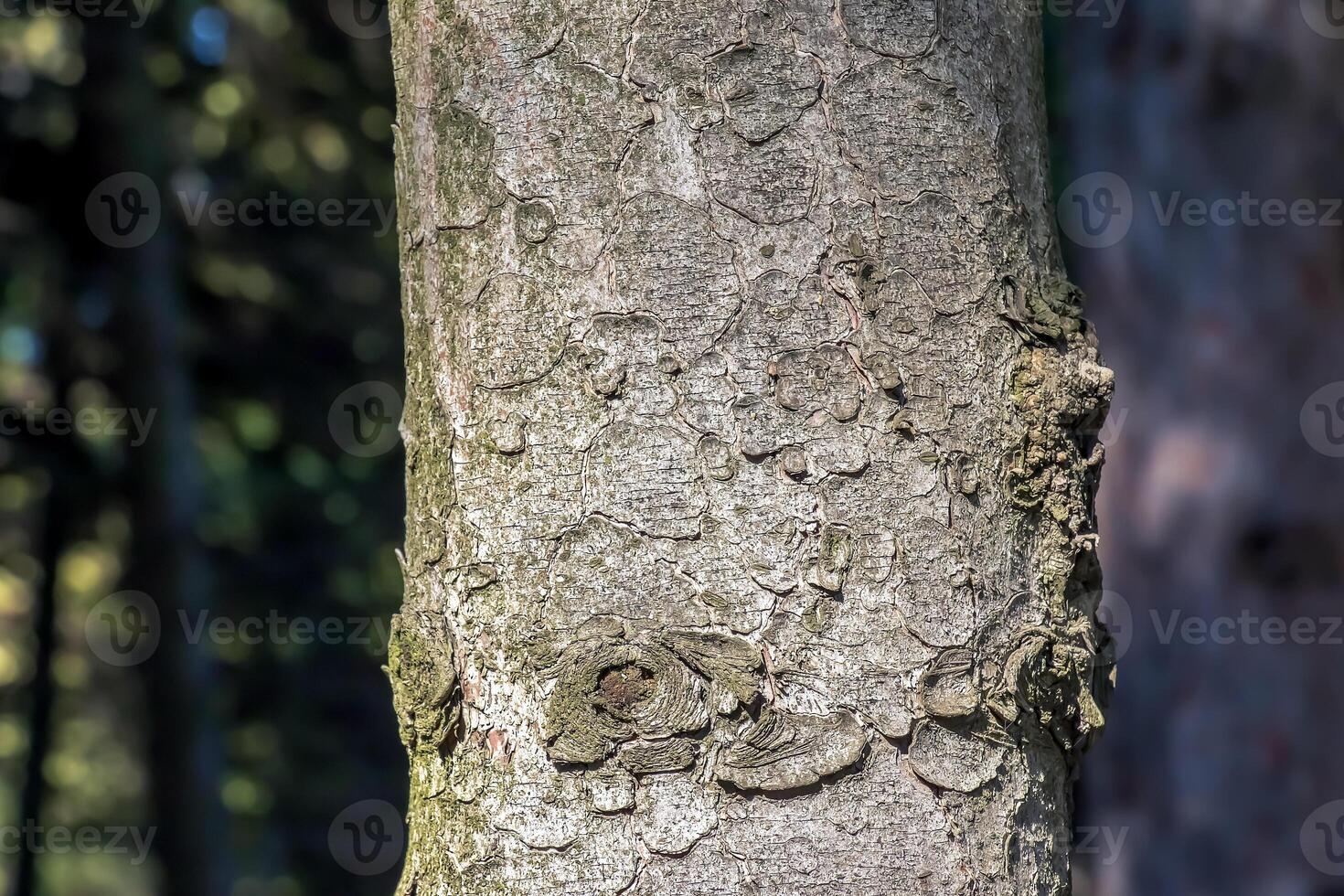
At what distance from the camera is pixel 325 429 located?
4.36m

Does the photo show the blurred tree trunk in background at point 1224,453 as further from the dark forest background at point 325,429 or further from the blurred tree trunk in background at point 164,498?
the blurred tree trunk in background at point 164,498

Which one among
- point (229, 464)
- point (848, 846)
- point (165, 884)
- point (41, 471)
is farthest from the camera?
point (229, 464)

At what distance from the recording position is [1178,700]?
2715mm

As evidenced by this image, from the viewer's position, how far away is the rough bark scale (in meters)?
0.66

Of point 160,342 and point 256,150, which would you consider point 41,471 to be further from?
point 256,150

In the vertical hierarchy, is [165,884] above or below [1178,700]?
below

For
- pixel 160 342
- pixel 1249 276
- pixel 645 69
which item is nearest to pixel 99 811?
pixel 160 342

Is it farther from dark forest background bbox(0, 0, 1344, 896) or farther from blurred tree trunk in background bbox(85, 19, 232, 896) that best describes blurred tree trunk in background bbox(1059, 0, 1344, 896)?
Result: blurred tree trunk in background bbox(85, 19, 232, 896)

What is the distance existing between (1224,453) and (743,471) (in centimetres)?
240

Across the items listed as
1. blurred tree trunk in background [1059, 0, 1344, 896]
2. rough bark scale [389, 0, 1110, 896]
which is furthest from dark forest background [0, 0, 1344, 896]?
Answer: rough bark scale [389, 0, 1110, 896]

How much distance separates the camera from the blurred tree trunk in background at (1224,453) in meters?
2.56

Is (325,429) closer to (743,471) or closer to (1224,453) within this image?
(1224,453)

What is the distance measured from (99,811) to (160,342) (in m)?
2.72

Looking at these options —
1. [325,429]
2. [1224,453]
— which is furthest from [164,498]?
[1224,453]
